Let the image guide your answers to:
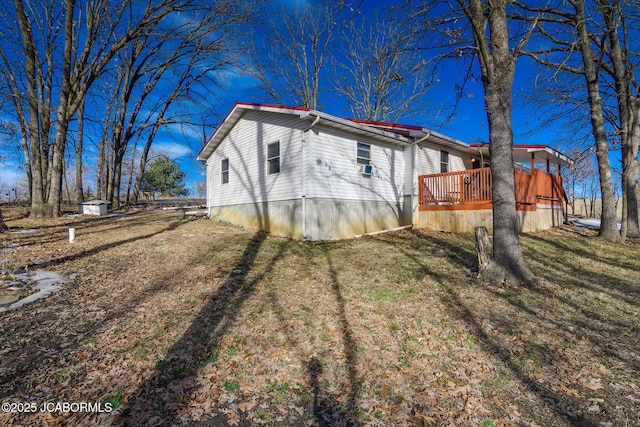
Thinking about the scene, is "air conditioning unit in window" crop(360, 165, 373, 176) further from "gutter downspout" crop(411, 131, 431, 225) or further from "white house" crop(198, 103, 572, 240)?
"gutter downspout" crop(411, 131, 431, 225)

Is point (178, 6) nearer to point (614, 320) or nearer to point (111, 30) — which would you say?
point (111, 30)

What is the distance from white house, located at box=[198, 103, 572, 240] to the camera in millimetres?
9523

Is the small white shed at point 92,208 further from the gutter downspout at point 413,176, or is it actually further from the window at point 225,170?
the gutter downspout at point 413,176

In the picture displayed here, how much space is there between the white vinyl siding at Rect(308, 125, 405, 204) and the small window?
0.04 meters

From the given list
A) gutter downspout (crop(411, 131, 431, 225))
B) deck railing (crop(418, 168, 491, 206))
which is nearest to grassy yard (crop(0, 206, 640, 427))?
deck railing (crop(418, 168, 491, 206))

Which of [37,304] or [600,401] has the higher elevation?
[37,304]

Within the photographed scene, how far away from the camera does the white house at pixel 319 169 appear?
952 centimetres

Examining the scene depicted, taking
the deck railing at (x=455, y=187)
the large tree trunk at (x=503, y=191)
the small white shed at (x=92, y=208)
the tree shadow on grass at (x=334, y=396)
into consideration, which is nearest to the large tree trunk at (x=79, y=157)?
the small white shed at (x=92, y=208)

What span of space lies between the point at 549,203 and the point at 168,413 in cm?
1603

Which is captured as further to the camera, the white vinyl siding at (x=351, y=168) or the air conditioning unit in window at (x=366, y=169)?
the air conditioning unit in window at (x=366, y=169)

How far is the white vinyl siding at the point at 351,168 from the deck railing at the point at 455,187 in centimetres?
96

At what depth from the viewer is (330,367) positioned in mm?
3301

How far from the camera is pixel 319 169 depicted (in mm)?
9562

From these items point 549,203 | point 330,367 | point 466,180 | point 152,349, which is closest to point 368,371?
point 330,367
